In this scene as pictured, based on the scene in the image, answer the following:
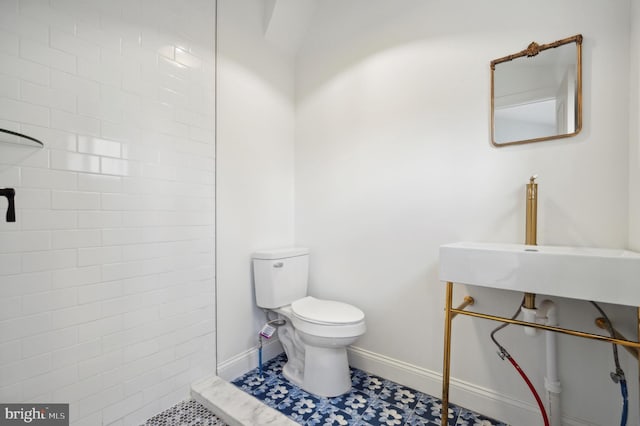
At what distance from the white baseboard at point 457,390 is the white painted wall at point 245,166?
2.64 ft

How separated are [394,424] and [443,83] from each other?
1894 millimetres

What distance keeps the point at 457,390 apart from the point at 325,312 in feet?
2.79

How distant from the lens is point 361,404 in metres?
1.64

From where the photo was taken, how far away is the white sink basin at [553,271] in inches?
38.8

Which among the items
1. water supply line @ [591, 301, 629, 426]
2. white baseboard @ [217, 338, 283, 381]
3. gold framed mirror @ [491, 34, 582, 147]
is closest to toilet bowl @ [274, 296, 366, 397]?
white baseboard @ [217, 338, 283, 381]

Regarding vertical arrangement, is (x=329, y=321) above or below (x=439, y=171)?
below

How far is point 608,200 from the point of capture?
50.6 inches

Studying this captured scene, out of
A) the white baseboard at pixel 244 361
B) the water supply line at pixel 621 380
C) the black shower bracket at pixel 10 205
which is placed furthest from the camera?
the white baseboard at pixel 244 361

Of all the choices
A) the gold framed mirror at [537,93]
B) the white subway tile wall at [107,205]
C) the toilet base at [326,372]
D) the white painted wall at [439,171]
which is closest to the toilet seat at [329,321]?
the toilet base at [326,372]

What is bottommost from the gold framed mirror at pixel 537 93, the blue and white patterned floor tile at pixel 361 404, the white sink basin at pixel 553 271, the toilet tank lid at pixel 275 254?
the blue and white patterned floor tile at pixel 361 404

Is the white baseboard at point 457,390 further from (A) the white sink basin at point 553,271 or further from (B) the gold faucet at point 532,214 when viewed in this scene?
(A) the white sink basin at point 553,271

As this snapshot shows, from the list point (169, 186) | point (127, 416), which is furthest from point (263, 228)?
point (127, 416)

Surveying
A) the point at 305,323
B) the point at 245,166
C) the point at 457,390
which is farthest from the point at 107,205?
the point at 457,390

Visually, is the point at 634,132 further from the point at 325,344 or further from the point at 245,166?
the point at 245,166
